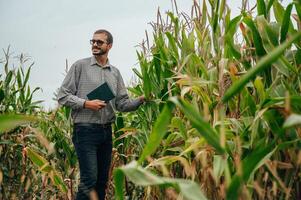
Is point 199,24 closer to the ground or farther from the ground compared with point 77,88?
farther from the ground

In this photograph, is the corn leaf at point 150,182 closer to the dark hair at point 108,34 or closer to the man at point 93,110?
the man at point 93,110

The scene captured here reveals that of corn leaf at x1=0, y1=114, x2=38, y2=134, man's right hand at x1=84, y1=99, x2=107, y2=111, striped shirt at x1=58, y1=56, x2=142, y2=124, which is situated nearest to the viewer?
corn leaf at x1=0, y1=114, x2=38, y2=134

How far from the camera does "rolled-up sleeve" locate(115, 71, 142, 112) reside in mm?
2999

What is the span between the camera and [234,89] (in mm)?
897

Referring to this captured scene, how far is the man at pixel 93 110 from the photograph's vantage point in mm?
2906

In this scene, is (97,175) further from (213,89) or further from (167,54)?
(213,89)

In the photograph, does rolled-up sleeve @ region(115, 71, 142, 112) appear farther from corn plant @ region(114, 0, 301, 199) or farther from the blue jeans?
corn plant @ region(114, 0, 301, 199)

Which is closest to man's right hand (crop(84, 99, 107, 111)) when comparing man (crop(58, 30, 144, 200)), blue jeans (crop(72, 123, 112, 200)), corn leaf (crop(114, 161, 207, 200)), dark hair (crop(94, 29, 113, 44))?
man (crop(58, 30, 144, 200))

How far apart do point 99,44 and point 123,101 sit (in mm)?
457

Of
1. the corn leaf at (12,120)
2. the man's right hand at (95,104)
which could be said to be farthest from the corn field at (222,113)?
the man's right hand at (95,104)

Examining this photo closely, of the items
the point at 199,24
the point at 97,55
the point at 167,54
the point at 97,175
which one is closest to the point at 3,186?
the point at 97,175

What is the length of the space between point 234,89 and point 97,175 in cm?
237

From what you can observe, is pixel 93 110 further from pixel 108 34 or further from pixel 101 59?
pixel 108 34

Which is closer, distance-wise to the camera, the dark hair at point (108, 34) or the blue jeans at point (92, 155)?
the blue jeans at point (92, 155)
